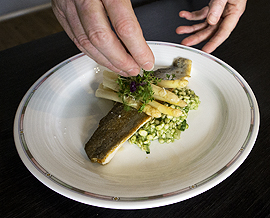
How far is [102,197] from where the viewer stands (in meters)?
1.53

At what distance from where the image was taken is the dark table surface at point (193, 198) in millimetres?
1638

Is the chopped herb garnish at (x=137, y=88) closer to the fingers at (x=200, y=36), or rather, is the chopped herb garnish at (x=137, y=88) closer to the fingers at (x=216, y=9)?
the fingers at (x=200, y=36)

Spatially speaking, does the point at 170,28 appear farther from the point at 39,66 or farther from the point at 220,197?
the point at 220,197

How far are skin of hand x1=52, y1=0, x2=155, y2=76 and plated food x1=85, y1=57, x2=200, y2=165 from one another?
59 cm

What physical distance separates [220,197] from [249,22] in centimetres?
281

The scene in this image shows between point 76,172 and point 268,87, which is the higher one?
point 76,172

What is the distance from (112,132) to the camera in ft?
6.99

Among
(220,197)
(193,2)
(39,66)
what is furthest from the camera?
(193,2)

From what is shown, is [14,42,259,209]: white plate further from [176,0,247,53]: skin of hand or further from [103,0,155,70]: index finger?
[103,0,155,70]: index finger

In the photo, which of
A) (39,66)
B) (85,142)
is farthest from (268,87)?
(39,66)

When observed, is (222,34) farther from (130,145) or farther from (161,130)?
(130,145)

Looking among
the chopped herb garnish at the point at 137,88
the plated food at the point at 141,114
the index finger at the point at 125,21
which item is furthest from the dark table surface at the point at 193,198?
the index finger at the point at 125,21

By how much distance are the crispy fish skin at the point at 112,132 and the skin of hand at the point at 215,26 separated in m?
1.39

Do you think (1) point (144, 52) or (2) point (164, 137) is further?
(2) point (164, 137)
